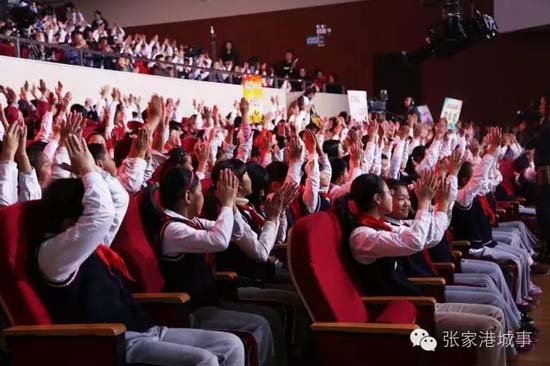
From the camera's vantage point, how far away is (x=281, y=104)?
1130 centimetres

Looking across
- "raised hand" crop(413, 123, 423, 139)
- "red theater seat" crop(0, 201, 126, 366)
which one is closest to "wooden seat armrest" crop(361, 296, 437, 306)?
"red theater seat" crop(0, 201, 126, 366)

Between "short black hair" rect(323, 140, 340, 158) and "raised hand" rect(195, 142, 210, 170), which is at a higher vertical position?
"raised hand" rect(195, 142, 210, 170)

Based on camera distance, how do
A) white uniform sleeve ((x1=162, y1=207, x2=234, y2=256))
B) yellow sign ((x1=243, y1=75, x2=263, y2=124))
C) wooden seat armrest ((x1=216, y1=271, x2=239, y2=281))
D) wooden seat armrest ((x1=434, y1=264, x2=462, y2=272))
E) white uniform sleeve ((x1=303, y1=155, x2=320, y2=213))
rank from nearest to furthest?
white uniform sleeve ((x1=162, y1=207, x2=234, y2=256)) < wooden seat armrest ((x1=216, y1=271, x2=239, y2=281)) < wooden seat armrest ((x1=434, y1=264, x2=462, y2=272)) < white uniform sleeve ((x1=303, y1=155, x2=320, y2=213)) < yellow sign ((x1=243, y1=75, x2=263, y2=124))

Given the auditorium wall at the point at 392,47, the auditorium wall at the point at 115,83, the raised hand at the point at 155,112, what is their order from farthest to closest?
the auditorium wall at the point at 392,47, the auditorium wall at the point at 115,83, the raised hand at the point at 155,112

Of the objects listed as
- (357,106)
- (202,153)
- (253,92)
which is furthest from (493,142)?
(357,106)

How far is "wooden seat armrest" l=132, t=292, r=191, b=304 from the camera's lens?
7.56ft

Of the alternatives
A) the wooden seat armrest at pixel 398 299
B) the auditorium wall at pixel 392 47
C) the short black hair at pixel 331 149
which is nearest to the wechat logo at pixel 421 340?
the wooden seat armrest at pixel 398 299

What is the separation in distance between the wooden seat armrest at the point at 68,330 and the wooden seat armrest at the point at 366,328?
2.05ft

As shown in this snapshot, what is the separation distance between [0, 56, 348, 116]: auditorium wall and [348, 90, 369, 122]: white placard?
6.69 ft

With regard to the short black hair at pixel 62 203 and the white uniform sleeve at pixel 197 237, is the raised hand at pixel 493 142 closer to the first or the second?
the white uniform sleeve at pixel 197 237

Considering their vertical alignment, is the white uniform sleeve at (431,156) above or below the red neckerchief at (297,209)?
above

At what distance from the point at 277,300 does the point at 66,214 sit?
1.07 meters

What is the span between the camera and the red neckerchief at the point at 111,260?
7.12 feet

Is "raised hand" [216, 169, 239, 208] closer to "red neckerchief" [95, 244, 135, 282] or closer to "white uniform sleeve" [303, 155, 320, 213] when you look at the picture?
"red neckerchief" [95, 244, 135, 282]
